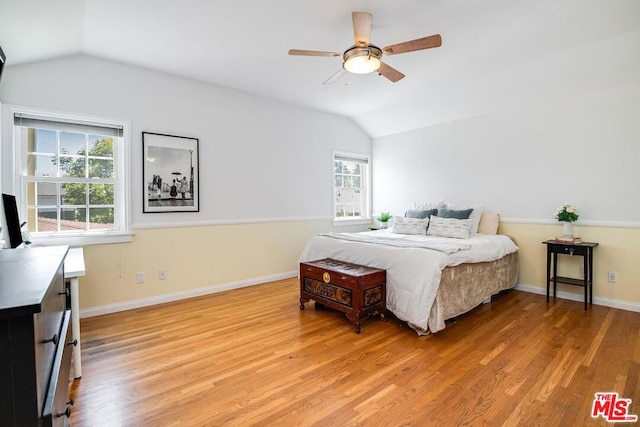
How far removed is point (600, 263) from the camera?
3574 mm

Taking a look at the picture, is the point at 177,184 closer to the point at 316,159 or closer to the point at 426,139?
the point at 316,159

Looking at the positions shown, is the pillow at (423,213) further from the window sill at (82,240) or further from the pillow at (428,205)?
the window sill at (82,240)

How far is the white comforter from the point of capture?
2.78m

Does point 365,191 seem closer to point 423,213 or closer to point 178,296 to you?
point 423,213

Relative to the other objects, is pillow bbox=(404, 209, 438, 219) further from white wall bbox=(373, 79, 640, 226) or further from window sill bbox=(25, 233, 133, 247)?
window sill bbox=(25, 233, 133, 247)

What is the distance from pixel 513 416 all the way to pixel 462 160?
3.72 m

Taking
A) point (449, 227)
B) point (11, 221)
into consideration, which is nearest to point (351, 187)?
point (449, 227)

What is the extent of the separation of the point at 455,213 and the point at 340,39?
262 centimetres

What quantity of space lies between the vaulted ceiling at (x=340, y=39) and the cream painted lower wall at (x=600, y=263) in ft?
5.32

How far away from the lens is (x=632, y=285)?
3385mm

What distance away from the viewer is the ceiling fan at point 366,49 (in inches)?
93.0

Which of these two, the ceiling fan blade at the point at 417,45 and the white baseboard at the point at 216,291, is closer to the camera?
the ceiling fan blade at the point at 417,45

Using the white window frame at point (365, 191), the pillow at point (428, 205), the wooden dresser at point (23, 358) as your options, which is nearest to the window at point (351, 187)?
the white window frame at point (365, 191)

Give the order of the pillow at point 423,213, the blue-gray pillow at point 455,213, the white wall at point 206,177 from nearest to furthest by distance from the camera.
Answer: the white wall at point 206,177
the blue-gray pillow at point 455,213
the pillow at point 423,213
